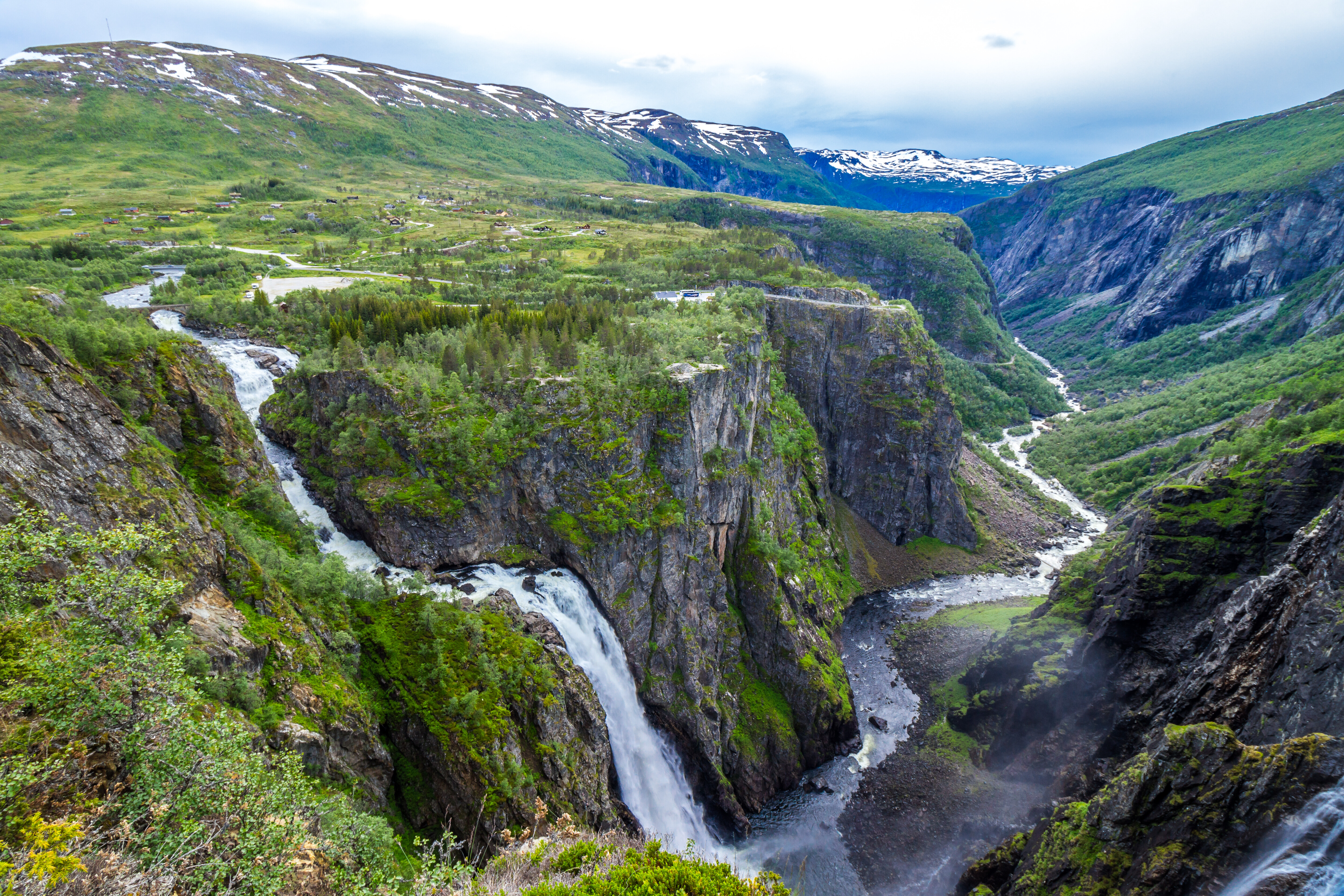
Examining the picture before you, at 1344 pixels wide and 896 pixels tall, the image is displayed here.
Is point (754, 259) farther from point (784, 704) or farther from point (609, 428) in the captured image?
point (784, 704)

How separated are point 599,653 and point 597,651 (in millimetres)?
212

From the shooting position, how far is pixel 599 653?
1736 inches

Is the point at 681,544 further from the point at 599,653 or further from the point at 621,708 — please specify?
the point at 621,708

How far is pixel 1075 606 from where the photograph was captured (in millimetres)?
58750

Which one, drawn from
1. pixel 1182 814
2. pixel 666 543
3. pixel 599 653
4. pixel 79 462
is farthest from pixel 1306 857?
pixel 79 462

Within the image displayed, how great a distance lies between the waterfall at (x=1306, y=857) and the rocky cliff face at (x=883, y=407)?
71.4m

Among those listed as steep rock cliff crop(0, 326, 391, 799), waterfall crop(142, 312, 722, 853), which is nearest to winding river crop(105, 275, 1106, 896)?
waterfall crop(142, 312, 722, 853)

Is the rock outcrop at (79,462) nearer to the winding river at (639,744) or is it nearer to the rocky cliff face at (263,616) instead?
the rocky cliff face at (263,616)

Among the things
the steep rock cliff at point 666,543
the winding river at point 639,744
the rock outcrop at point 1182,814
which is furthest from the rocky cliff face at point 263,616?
the rock outcrop at point 1182,814

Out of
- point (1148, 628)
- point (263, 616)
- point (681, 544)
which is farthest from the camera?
point (681, 544)

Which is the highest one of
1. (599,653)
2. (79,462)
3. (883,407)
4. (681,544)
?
(79,462)

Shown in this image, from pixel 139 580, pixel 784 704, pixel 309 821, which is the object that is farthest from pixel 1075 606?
pixel 139 580

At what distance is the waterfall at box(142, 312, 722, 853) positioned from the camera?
135ft

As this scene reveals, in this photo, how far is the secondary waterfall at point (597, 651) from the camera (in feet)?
135
